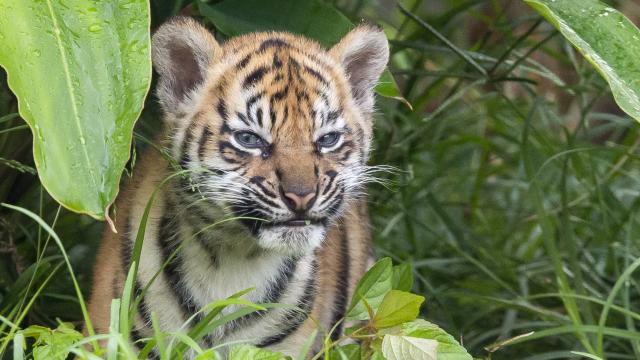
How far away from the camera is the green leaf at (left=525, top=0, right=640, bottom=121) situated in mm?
2793

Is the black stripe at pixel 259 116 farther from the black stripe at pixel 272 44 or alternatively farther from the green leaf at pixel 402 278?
the green leaf at pixel 402 278

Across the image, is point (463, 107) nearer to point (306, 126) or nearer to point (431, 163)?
point (431, 163)

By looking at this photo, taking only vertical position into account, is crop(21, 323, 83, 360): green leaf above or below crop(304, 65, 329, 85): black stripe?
below

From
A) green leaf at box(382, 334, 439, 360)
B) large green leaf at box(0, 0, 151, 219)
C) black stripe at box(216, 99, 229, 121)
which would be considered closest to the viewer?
large green leaf at box(0, 0, 151, 219)

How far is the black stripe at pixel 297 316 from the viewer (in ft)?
10.9

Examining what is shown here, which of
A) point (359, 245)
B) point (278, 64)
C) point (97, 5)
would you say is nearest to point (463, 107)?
point (359, 245)

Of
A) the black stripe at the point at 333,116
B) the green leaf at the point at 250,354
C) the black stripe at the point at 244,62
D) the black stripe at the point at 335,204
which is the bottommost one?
the green leaf at the point at 250,354

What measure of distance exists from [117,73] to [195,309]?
3.24 feet

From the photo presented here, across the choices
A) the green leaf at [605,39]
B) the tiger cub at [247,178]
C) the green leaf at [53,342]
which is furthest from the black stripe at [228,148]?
the green leaf at [605,39]

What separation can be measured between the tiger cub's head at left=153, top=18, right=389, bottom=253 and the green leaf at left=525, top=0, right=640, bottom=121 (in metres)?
0.64

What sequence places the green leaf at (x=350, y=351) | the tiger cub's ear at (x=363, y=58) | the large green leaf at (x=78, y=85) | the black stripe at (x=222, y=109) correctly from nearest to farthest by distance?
the large green leaf at (x=78, y=85) → the green leaf at (x=350, y=351) → the black stripe at (x=222, y=109) → the tiger cub's ear at (x=363, y=58)

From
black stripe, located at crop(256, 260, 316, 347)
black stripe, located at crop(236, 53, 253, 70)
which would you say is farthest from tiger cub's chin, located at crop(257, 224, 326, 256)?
black stripe, located at crop(236, 53, 253, 70)

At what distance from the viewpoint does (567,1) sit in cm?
308

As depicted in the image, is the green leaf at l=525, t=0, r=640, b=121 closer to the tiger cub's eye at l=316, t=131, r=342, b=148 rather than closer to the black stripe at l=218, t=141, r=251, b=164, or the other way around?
the tiger cub's eye at l=316, t=131, r=342, b=148
